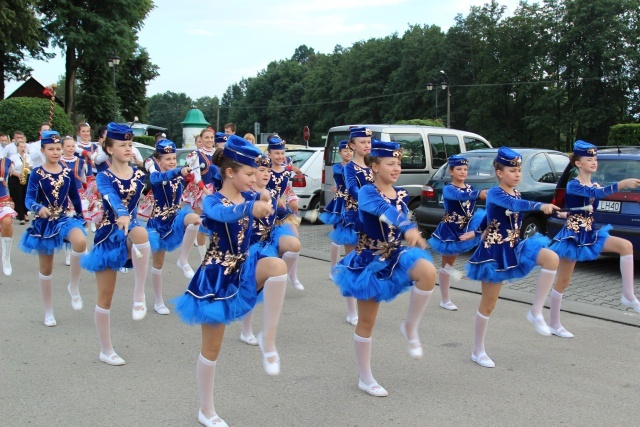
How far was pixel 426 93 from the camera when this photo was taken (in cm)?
6150

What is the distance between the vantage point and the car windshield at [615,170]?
8.42 m

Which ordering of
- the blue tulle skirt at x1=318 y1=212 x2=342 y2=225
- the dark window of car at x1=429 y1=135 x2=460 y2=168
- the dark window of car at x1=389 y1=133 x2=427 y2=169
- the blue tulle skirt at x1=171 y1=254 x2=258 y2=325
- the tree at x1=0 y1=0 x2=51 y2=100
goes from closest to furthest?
the blue tulle skirt at x1=171 y1=254 x2=258 y2=325 < the blue tulle skirt at x1=318 y1=212 x2=342 y2=225 < the dark window of car at x1=389 y1=133 x2=427 y2=169 < the dark window of car at x1=429 y1=135 x2=460 y2=168 < the tree at x1=0 y1=0 x2=51 y2=100

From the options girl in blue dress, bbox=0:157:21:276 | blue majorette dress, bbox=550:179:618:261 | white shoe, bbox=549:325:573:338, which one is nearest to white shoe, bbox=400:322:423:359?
white shoe, bbox=549:325:573:338

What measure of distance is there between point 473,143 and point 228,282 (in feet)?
35.8

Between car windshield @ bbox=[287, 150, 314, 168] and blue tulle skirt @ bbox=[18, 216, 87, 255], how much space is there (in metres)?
8.97

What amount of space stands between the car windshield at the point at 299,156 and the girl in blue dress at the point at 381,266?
10511 mm

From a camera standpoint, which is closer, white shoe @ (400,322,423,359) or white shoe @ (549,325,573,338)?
white shoe @ (400,322,423,359)

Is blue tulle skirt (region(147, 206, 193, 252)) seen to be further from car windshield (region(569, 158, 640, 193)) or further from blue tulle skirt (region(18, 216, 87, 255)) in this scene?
car windshield (region(569, 158, 640, 193))

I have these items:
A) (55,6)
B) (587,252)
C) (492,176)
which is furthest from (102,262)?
(55,6)

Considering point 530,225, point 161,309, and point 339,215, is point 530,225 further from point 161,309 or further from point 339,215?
point 161,309

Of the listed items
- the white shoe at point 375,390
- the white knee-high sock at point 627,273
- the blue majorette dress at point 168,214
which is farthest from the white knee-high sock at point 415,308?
the blue majorette dress at point 168,214

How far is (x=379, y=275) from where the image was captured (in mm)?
4473

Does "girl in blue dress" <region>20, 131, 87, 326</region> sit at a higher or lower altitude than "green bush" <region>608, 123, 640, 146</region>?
lower

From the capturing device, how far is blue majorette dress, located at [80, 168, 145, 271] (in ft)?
16.8
